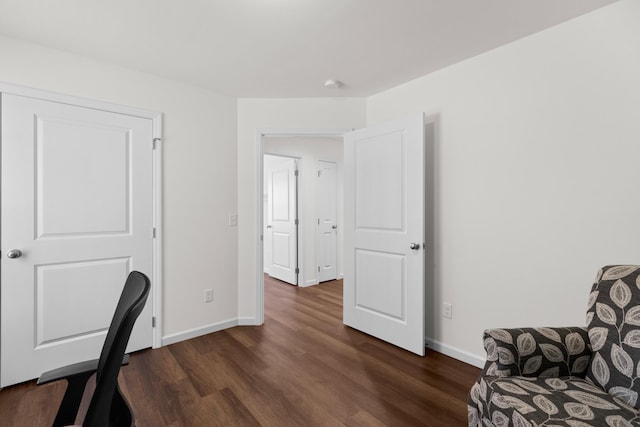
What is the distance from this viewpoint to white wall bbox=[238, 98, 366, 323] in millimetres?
3189

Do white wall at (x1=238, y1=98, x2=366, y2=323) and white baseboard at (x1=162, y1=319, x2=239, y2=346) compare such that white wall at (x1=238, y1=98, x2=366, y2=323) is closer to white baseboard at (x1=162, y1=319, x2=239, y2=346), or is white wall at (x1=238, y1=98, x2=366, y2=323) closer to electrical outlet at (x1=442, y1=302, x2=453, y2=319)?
white baseboard at (x1=162, y1=319, x2=239, y2=346)

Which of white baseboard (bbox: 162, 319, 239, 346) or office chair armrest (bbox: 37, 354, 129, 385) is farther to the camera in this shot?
white baseboard (bbox: 162, 319, 239, 346)

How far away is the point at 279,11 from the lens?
179 centimetres

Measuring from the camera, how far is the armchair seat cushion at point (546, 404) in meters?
1.07

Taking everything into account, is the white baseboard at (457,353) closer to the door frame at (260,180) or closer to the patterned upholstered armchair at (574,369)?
the patterned upholstered armchair at (574,369)

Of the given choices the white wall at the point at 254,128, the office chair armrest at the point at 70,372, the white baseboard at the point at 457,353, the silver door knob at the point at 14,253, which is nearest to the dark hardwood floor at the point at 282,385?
the white baseboard at the point at 457,353

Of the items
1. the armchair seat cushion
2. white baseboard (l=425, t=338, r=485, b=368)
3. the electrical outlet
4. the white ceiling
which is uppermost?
the white ceiling

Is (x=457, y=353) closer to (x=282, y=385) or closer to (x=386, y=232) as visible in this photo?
(x=386, y=232)

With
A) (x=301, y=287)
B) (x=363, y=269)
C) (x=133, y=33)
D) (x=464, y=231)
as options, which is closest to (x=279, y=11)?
(x=133, y=33)

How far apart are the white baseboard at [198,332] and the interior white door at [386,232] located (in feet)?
3.90

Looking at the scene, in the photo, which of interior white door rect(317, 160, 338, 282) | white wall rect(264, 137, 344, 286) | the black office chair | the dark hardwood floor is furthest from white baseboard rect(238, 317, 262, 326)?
the black office chair

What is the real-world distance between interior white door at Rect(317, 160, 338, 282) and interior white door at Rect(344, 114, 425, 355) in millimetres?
1852

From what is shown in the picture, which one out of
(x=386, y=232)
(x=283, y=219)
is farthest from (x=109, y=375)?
(x=283, y=219)

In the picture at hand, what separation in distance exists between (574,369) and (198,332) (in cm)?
279
